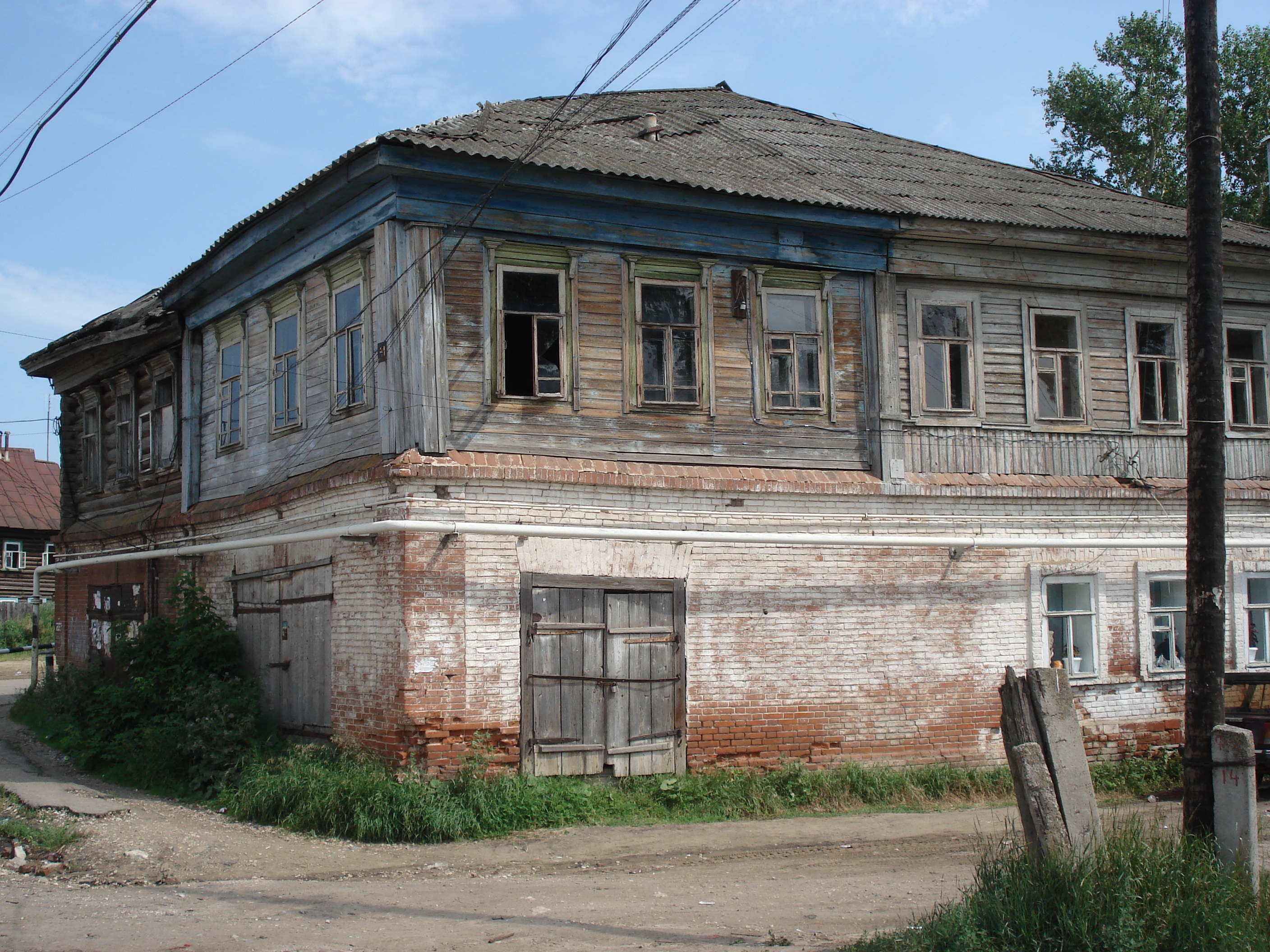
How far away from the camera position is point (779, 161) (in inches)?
546

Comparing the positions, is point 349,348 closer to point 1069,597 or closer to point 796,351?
point 796,351

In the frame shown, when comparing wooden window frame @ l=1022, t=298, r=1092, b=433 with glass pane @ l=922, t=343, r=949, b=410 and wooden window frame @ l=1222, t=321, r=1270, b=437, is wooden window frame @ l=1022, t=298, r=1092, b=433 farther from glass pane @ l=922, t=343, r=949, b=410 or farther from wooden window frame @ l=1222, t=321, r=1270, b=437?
wooden window frame @ l=1222, t=321, r=1270, b=437

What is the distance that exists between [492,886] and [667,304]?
248 inches

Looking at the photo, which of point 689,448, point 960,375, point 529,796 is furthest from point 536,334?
point 960,375

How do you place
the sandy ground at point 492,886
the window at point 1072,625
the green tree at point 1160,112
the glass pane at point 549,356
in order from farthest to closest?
the green tree at point 1160,112
the window at point 1072,625
the glass pane at point 549,356
the sandy ground at point 492,886

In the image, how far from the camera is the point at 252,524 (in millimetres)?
13094

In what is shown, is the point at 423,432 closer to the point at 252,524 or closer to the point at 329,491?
the point at 329,491

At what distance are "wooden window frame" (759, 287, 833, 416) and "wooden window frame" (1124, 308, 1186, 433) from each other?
4237mm

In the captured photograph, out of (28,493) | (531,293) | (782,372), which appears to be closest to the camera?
(531,293)

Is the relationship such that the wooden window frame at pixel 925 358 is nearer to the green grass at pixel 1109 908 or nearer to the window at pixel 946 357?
the window at pixel 946 357

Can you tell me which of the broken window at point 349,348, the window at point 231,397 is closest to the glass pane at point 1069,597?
the broken window at point 349,348

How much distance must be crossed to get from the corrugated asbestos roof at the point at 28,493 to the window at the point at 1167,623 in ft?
106

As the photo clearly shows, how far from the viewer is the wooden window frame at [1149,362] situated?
1380cm

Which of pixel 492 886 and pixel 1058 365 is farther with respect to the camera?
pixel 1058 365
